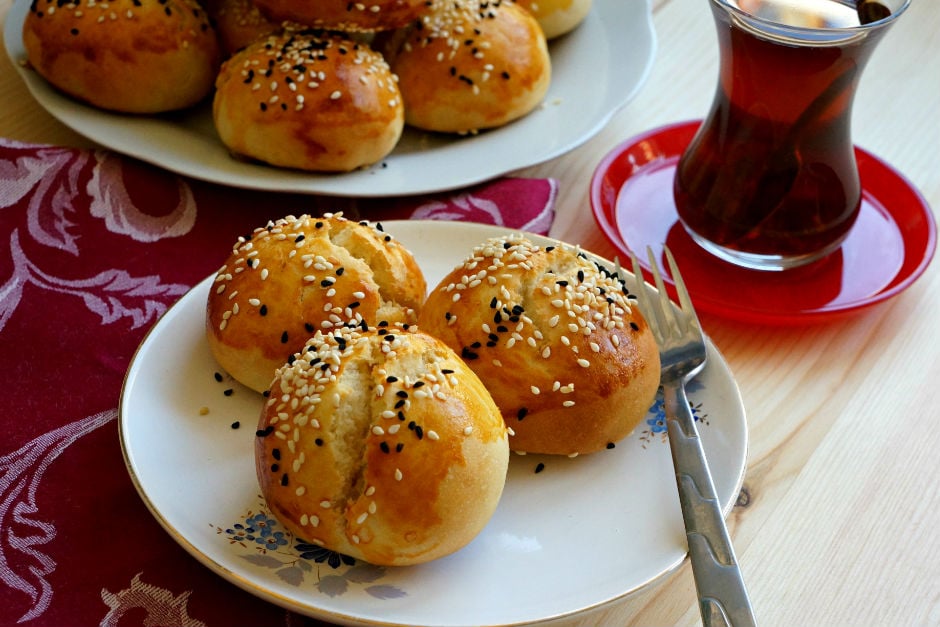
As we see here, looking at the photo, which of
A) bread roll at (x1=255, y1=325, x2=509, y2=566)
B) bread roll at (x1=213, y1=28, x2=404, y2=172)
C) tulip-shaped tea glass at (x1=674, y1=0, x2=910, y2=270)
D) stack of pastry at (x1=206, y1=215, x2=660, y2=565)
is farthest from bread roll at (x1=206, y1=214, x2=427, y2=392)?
tulip-shaped tea glass at (x1=674, y1=0, x2=910, y2=270)

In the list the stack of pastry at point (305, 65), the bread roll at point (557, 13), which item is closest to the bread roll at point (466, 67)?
the stack of pastry at point (305, 65)

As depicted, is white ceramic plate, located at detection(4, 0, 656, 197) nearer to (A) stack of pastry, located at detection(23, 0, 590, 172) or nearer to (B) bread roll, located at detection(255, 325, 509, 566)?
(A) stack of pastry, located at detection(23, 0, 590, 172)

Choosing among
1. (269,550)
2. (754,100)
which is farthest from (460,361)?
(754,100)

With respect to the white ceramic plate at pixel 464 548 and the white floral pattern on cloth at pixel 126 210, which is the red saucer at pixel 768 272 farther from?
the white floral pattern on cloth at pixel 126 210

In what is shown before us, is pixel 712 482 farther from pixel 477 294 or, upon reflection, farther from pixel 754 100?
pixel 754 100

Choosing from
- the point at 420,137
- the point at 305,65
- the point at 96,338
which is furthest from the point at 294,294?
the point at 420,137

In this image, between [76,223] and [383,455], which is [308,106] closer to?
[76,223]
